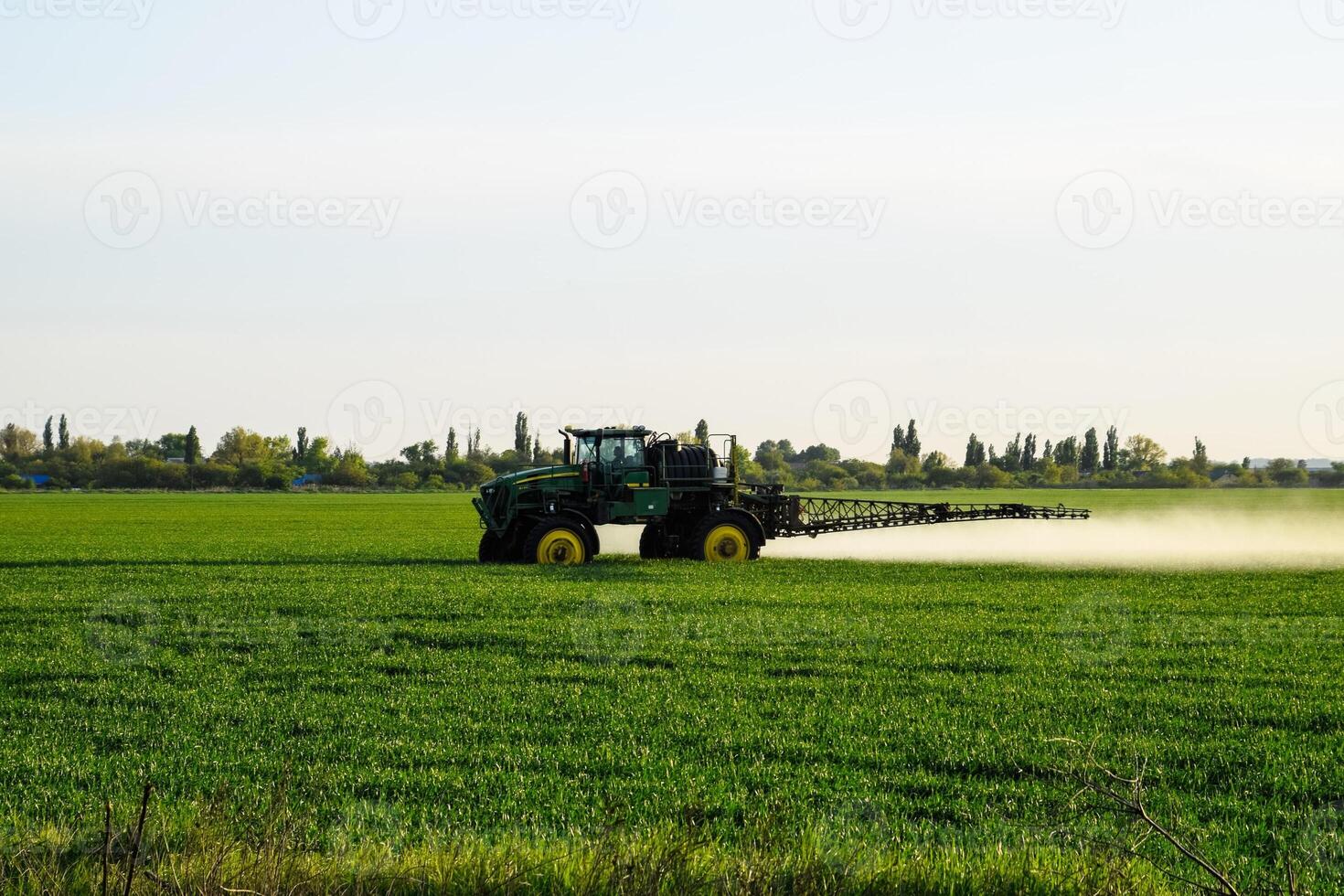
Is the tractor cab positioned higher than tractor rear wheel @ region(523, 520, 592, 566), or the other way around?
the tractor cab

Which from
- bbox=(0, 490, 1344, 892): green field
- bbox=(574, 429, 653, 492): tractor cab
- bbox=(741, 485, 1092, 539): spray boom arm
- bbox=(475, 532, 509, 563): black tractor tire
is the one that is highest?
bbox=(574, 429, 653, 492): tractor cab

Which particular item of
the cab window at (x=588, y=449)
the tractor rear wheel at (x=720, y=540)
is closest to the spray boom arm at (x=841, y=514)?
the tractor rear wheel at (x=720, y=540)

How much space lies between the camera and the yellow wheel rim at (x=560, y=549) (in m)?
28.2

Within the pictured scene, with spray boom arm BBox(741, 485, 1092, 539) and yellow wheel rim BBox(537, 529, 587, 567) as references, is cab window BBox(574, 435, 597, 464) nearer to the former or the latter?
yellow wheel rim BBox(537, 529, 587, 567)

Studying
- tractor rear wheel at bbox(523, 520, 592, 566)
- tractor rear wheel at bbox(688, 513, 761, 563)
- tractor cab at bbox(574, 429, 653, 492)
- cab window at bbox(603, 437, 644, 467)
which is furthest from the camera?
tractor rear wheel at bbox(688, 513, 761, 563)

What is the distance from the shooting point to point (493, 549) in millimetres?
30391

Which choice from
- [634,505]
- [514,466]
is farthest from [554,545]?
[514,466]

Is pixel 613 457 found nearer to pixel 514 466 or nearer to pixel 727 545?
pixel 727 545

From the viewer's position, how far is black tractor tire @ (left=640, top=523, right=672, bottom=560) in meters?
30.5

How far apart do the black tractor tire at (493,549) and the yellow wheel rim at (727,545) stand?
4994 millimetres

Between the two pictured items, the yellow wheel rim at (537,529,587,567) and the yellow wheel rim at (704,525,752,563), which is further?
the yellow wheel rim at (704,525,752,563)

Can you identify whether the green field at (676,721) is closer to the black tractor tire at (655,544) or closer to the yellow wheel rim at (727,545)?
the yellow wheel rim at (727,545)

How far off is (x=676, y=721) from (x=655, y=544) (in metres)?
19.1

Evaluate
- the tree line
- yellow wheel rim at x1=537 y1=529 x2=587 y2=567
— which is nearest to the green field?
yellow wheel rim at x1=537 y1=529 x2=587 y2=567
